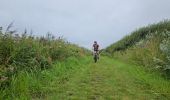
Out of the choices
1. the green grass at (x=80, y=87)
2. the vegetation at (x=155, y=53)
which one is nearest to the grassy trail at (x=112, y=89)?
the green grass at (x=80, y=87)

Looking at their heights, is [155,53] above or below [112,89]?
above

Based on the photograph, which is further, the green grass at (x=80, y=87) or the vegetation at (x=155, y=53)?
the vegetation at (x=155, y=53)

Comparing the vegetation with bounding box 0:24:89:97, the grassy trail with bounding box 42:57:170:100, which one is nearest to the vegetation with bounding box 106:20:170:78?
the grassy trail with bounding box 42:57:170:100

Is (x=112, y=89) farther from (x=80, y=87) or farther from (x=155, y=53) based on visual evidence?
(x=155, y=53)

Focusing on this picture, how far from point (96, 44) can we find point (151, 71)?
12.7 metres

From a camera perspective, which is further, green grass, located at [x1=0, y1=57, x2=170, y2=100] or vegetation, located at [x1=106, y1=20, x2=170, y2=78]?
vegetation, located at [x1=106, y1=20, x2=170, y2=78]

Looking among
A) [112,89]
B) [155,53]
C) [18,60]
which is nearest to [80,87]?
[112,89]

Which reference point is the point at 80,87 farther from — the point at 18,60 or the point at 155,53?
the point at 155,53

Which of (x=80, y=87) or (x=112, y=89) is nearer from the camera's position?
(x=112, y=89)

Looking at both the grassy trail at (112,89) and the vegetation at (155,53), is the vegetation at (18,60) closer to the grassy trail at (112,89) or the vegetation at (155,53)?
the grassy trail at (112,89)

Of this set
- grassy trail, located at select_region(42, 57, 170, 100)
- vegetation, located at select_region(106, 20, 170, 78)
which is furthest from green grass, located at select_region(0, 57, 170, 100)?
vegetation, located at select_region(106, 20, 170, 78)

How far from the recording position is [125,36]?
2034 inches

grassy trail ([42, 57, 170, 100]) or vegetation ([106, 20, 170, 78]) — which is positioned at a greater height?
vegetation ([106, 20, 170, 78])

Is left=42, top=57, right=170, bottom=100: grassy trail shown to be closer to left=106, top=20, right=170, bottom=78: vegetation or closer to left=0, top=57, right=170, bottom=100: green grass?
left=0, top=57, right=170, bottom=100: green grass
